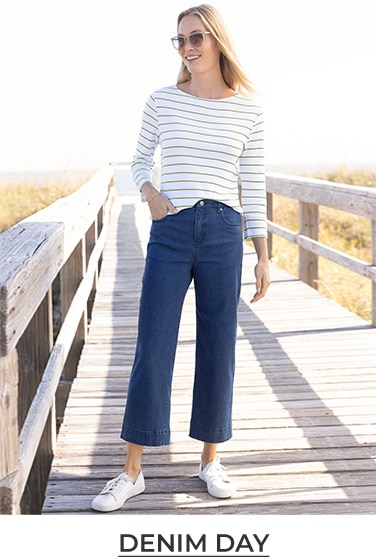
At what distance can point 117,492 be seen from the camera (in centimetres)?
283

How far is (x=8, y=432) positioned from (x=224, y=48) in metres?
1.30

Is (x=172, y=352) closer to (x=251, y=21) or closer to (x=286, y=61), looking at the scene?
(x=251, y=21)

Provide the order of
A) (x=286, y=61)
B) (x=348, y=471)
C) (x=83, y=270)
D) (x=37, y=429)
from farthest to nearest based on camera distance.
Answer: (x=286, y=61) → (x=83, y=270) → (x=348, y=471) → (x=37, y=429)

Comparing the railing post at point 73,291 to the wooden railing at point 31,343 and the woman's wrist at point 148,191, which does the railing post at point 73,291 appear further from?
the woman's wrist at point 148,191

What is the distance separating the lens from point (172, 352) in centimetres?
285

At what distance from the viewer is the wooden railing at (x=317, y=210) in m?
5.48

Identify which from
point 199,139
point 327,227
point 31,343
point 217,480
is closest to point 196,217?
point 199,139

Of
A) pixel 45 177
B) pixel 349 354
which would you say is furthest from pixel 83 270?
pixel 45 177

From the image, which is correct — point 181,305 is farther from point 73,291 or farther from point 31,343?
point 73,291

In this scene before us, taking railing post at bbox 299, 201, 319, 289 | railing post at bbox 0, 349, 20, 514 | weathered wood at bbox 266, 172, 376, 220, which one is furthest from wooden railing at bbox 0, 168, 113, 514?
railing post at bbox 299, 201, 319, 289

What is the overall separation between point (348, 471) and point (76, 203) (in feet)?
7.08

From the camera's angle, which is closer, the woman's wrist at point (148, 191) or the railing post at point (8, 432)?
the railing post at point (8, 432)

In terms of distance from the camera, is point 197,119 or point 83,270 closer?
point 197,119

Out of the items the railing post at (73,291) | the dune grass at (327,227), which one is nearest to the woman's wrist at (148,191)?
the railing post at (73,291)
